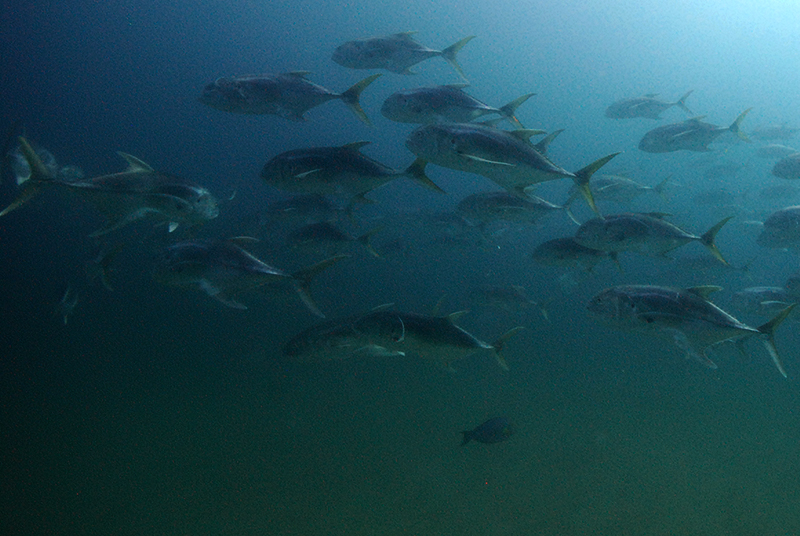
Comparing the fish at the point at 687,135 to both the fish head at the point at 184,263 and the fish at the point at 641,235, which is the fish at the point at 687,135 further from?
the fish head at the point at 184,263

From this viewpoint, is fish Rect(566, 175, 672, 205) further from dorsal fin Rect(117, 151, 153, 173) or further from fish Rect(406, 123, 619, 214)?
dorsal fin Rect(117, 151, 153, 173)

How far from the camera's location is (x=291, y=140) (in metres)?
23.2

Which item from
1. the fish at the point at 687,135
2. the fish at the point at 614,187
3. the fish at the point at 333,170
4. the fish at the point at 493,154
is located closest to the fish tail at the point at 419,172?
the fish at the point at 493,154

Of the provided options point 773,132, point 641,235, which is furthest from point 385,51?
point 773,132

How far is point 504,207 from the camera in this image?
462cm

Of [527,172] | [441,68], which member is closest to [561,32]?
[441,68]

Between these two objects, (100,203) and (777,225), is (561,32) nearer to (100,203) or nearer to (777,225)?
(777,225)

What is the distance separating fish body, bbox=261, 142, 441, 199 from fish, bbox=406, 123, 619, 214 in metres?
0.43

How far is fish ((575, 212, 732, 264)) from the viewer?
11.4 feet

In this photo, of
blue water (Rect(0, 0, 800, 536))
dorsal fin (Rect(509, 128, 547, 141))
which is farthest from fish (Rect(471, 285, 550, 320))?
dorsal fin (Rect(509, 128, 547, 141))

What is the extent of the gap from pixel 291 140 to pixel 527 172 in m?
22.6

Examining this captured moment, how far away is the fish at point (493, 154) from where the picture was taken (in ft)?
9.50

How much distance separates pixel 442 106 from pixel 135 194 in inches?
109

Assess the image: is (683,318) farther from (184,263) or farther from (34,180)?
→ (34,180)
